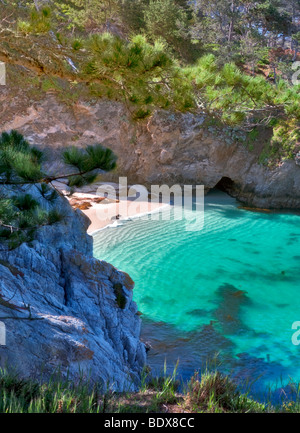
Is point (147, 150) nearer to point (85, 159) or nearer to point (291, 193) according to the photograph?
point (291, 193)

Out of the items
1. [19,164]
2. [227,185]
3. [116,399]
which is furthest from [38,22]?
[227,185]

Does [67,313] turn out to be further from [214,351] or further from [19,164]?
[214,351]

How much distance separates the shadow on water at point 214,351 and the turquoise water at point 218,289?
0.05ft

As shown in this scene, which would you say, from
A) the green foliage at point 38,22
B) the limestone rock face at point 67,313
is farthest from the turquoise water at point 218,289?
the green foliage at point 38,22

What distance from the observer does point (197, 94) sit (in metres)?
4.82

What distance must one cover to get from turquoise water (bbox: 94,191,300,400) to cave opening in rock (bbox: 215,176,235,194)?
3.06 meters

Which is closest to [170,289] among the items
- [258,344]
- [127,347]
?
[258,344]

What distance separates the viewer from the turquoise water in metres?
5.62

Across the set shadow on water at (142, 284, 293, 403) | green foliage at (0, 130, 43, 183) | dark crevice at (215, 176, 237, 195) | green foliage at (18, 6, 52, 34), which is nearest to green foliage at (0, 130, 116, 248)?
green foliage at (0, 130, 43, 183)

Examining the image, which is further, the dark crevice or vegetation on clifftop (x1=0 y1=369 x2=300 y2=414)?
the dark crevice

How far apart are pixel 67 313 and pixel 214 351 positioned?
2.66 meters

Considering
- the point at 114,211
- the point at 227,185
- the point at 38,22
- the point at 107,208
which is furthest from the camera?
the point at 227,185

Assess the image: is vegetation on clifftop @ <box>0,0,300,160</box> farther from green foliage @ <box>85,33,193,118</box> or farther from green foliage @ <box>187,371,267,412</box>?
green foliage @ <box>187,371,267,412</box>

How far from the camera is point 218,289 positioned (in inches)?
310
